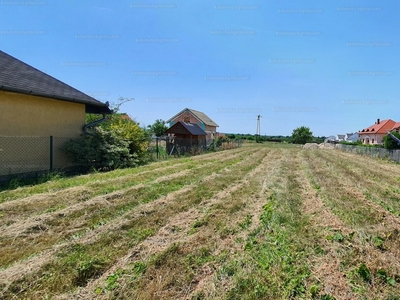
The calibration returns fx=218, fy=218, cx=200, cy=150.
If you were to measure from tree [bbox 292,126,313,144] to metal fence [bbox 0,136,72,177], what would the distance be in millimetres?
59472

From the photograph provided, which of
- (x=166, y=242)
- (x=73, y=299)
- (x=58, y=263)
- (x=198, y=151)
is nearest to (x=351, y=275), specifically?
(x=166, y=242)

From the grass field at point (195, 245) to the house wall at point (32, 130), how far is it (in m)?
2.30

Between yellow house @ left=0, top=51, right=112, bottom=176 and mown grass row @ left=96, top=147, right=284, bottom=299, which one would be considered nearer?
mown grass row @ left=96, top=147, right=284, bottom=299

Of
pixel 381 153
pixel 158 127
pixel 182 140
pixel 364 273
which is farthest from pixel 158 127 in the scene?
pixel 364 273

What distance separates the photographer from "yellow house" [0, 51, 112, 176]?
6.64 meters

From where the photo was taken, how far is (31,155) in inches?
288

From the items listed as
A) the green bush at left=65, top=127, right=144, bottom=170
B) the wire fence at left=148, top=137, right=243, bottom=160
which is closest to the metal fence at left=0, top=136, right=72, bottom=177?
the green bush at left=65, top=127, right=144, bottom=170

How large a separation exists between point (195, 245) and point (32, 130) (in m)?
7.49

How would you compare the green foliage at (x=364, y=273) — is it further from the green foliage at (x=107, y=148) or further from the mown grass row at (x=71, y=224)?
the green foliage at (x=107, y=148)

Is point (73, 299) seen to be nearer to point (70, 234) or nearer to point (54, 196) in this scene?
point (70, 234)

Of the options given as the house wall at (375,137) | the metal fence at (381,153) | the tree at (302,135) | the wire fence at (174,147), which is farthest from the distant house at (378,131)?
the wire fence at (174,147)

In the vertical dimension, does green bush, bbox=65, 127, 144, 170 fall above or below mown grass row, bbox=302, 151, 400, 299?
above

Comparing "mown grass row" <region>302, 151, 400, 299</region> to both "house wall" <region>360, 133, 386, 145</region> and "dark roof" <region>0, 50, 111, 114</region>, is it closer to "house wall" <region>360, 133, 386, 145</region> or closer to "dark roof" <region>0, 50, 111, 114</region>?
"dark roof" <region>0, 50, 111, 114</region>

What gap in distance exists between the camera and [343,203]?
15.6 ft
